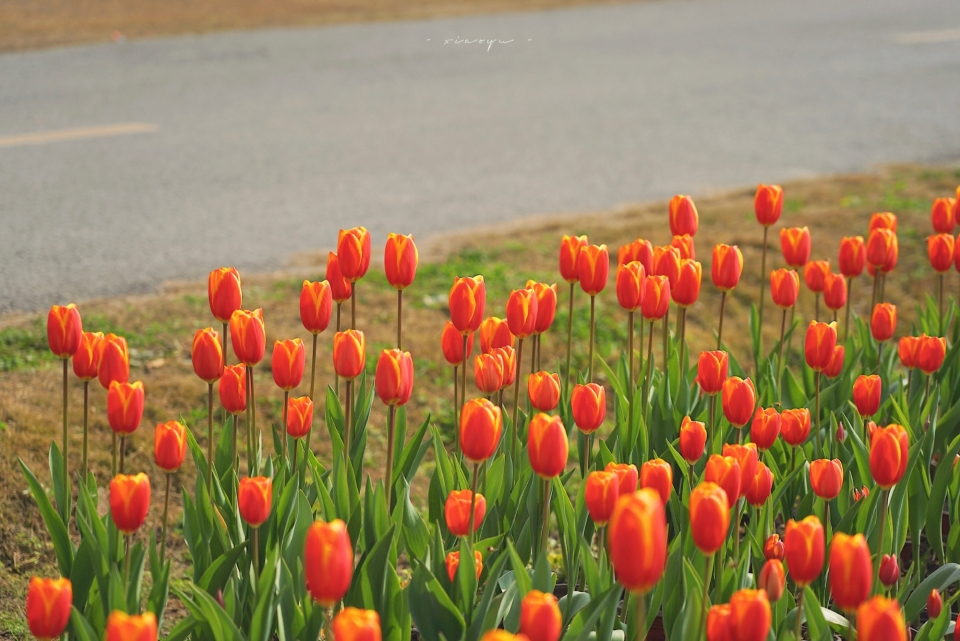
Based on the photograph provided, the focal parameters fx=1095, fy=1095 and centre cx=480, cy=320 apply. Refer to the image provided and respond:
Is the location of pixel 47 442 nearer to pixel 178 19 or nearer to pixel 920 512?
pixel 920 512

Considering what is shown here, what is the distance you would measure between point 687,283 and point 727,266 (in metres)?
0.16

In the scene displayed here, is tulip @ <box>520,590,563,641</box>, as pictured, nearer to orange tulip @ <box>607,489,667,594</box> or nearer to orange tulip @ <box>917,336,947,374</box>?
orange tulip @ <box>607,489,667,594</box>

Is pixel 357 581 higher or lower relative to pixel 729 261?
lower

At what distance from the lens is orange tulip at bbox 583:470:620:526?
5.30ft

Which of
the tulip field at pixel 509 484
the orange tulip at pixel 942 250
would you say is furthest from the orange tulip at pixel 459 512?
the orange tulip at pixel 942 250

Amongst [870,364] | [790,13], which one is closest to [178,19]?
[790,13]

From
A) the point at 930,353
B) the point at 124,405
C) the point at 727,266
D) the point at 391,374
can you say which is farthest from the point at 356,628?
the point at 930,353

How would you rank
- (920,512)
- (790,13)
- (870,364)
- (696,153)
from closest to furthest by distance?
(920,512)
(870,364)
(696,153)
(790,13)

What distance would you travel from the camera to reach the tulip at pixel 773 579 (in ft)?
5.49

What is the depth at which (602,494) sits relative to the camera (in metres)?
1.62

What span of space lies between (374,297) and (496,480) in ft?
7.07

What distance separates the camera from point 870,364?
2902 mm

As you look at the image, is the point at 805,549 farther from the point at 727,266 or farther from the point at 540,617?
the point at 727,266

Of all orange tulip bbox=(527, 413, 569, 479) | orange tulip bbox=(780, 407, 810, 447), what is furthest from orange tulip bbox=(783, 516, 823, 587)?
orange tulip bbox=(780, 407, 810, 447)
